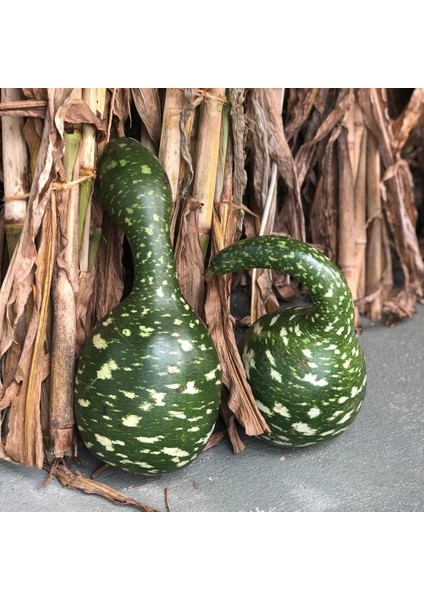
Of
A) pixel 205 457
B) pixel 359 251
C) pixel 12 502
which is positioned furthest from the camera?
pixel 359 251

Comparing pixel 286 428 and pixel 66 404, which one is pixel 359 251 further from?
pixel 66 404

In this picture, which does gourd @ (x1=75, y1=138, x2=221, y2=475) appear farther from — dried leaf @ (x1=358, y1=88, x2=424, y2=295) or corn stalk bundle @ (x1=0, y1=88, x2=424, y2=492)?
dried leaf @ (x1=358, y1=88, x2=424, y2=295)

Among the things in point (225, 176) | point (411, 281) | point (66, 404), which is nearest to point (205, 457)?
point (66, 404)

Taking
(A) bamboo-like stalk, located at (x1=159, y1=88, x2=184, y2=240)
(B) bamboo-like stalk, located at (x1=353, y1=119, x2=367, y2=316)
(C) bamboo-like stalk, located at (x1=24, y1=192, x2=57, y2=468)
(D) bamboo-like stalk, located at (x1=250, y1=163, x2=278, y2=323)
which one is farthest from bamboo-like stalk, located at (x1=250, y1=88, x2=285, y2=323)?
(C) bamboo-like stalk, located at (x1=24, y1=192, x2=57, y2=468)

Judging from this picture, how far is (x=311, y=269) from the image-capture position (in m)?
1.34

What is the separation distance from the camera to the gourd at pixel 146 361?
49.3 inches

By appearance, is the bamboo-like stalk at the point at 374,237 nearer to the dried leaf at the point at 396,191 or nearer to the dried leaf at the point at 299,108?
the dried leaf at the point at 396,191

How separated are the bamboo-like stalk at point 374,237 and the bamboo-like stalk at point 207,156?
0.63 m

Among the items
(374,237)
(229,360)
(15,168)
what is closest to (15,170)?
(15,168)

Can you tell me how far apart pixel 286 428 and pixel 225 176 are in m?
0.53

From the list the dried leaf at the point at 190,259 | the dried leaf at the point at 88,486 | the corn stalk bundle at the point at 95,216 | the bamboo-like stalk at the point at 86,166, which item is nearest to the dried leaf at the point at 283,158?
the corn stalk bundle at the point at 95,216

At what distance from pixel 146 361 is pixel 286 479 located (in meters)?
0.36

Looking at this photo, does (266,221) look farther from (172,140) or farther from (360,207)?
(360,207)

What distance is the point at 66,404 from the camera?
1.35m
